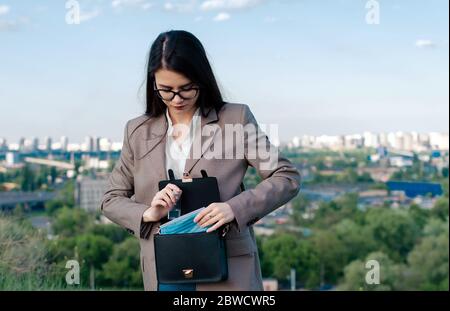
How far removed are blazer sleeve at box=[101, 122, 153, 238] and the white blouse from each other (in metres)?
0.09

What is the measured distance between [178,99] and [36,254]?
308 centimetres

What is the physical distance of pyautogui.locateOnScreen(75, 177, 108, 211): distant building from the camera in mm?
9837

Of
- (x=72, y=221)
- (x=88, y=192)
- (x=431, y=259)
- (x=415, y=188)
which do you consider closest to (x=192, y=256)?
(x=88, y=192)

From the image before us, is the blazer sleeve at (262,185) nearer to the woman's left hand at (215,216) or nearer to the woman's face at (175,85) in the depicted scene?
the woman's left hand at (215,216)

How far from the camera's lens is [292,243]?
1280cm

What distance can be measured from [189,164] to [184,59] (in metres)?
0.21

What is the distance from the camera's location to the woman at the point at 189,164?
1.46m

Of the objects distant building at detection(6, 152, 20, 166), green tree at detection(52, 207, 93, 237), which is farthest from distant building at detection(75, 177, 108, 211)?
distant building at detection(6, 152, 20, 166)

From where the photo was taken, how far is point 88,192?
36.4 feet

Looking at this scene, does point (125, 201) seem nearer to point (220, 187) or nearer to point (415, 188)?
point (220, 187)

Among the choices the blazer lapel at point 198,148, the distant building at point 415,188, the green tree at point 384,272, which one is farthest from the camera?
the distant building at point 415,188

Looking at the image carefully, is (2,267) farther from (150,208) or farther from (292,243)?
(292,243)

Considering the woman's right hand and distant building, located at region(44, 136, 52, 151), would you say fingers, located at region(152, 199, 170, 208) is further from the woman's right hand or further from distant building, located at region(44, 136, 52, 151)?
distant building, located at region(44, 136, 52, 151)

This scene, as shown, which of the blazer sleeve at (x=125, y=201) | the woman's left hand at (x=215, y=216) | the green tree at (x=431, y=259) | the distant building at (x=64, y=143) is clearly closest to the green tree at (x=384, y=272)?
the green tree at (x=431, y=259)
